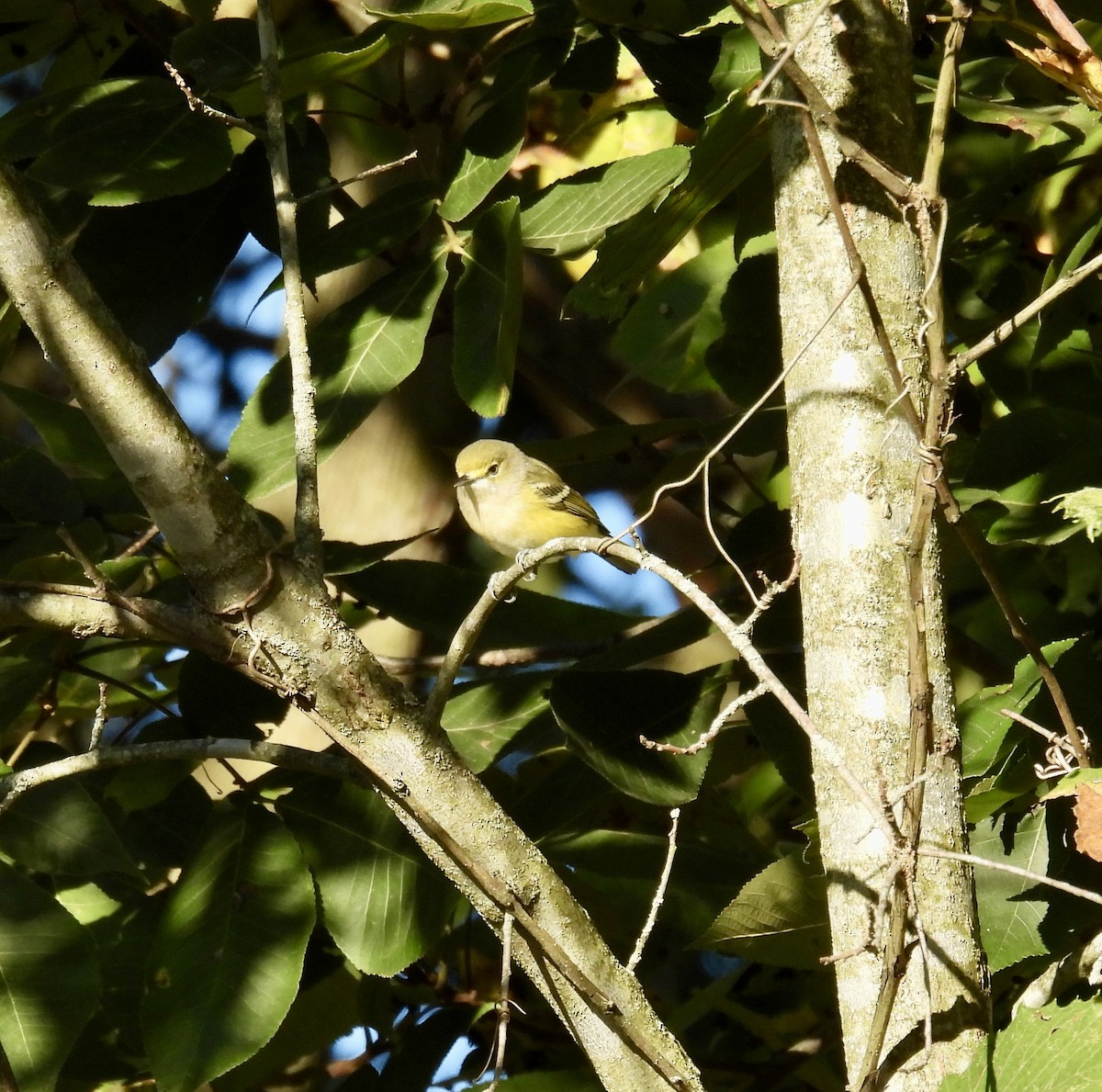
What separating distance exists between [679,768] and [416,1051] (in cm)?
88

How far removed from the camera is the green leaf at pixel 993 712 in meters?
1.79

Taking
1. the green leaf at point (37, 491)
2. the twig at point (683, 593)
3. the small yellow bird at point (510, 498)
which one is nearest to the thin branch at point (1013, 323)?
the twig at point (683, 593)

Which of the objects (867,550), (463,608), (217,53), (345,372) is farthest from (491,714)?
(217,53)

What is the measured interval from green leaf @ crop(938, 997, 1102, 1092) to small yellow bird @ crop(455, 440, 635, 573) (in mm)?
2191

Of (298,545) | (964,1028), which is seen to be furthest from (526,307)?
(964,1028)

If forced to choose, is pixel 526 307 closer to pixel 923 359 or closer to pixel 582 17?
pixel 582 17

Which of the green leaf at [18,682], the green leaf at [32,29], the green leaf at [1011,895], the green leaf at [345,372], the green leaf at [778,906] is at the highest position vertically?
the green leaf at [32,29]

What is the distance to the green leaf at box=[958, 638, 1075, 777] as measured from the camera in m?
1.79

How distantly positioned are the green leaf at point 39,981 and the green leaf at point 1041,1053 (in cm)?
119

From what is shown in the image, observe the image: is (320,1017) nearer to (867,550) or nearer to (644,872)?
(644,872)

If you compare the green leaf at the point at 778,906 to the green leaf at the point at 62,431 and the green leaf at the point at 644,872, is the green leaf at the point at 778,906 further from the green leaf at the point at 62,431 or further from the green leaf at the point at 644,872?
the green leaf at the point at 62,431

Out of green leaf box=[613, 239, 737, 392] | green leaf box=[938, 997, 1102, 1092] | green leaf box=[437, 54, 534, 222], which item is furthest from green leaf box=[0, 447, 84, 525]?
green leaf box=[938, 997, 1102, 1092]

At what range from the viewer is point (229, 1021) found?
72.7 inches

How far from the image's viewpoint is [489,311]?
7.21 feet
